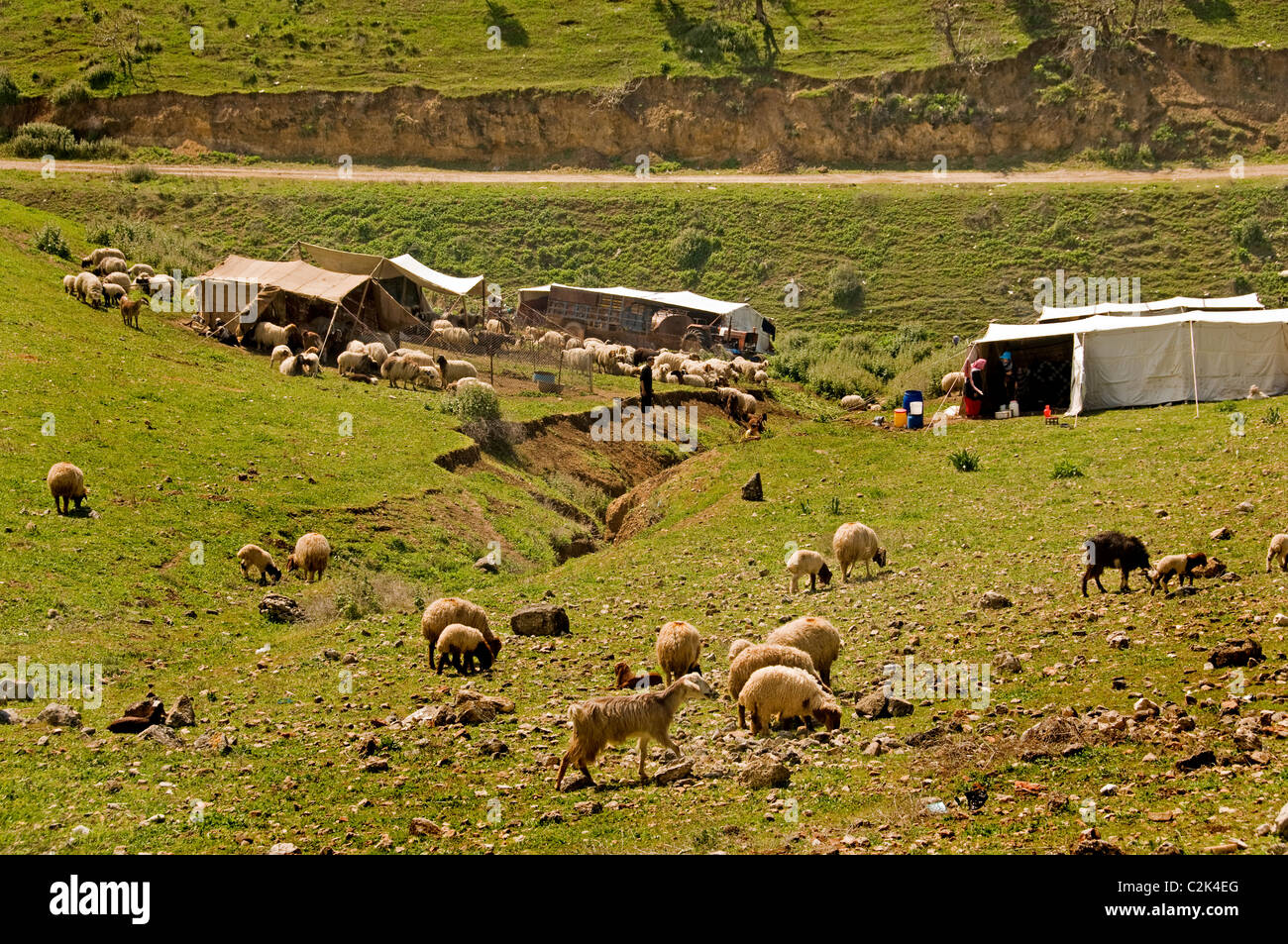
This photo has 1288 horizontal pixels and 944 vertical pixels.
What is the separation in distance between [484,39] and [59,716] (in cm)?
7728

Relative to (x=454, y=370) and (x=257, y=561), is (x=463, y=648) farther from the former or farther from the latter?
(x=454, y=370)

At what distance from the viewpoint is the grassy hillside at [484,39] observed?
260 ft

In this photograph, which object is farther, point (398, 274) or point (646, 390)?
point (398, 274)

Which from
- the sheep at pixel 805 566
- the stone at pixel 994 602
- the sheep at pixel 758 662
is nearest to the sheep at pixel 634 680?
the sheep at pixel 758 662

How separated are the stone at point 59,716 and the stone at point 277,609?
21.3 ft

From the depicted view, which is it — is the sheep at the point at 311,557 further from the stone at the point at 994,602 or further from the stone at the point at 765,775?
the stone at the point at 765,775

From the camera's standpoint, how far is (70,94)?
77.5 m

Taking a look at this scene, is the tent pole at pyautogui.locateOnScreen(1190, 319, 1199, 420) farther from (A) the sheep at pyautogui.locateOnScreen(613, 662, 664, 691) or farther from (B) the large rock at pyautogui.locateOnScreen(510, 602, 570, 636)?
(A) the sheep at pyautogui.locateOnScreen(613, 662, 664, 691)

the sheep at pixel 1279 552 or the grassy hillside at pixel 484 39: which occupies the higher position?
the grassy hillside at pixel 484 39

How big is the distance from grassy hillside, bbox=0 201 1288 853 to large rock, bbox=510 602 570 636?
0.30 m

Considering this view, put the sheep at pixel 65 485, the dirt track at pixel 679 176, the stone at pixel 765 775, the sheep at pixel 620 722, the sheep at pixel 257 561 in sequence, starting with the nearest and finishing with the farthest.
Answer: the stone at pixel 765 775
the sheep at pixel 620 722
the sheep at pixel 65 485
the sheep at pixel 257 561
the dirt track at pixel 679 176

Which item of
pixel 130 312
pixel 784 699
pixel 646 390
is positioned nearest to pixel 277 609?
pixel 784 699

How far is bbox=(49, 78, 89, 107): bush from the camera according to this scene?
7744cm

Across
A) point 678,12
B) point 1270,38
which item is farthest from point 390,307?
point 1270,38
